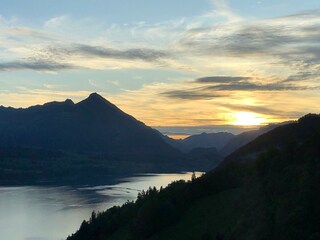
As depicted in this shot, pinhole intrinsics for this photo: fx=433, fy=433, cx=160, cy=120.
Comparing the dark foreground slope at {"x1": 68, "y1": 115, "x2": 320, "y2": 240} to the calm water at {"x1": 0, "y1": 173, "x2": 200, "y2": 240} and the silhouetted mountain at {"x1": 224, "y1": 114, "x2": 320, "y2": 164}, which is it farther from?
the calm water at {"x1": 0, "y1": 173, "x2": 200, "y2": 240}

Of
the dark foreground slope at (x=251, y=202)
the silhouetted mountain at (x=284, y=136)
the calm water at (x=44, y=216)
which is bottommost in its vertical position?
the calm water at (x=44, y=216)

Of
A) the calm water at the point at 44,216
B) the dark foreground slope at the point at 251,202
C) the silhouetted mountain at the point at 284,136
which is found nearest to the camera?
the dark foreground slope at the point at 251,202

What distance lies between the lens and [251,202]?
138 feet

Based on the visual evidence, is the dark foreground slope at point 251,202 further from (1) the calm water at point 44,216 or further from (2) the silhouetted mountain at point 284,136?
(1) the calm water at point 44,216

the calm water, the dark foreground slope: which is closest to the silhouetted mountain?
the dark foreground slope

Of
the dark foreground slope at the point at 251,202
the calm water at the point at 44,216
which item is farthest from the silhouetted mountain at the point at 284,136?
the calm water at the point at 44,216

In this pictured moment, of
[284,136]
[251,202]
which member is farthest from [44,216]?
[251,202]

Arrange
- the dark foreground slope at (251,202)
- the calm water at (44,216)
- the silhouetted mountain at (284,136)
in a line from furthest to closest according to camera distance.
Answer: the calm water at (44,216) → the silhouetted mountain at (284,136) → the dark foreground slope at (251,202)

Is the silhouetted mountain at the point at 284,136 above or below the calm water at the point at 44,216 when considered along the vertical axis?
above

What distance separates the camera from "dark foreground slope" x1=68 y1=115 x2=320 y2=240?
113ft

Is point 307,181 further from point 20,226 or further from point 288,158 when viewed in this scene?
point 20,226

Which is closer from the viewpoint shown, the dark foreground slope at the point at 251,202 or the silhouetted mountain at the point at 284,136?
the dark foreground slope at the point at 251,202

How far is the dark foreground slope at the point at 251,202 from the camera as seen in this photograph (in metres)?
34.4

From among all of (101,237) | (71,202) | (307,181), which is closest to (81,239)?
(101,237)
